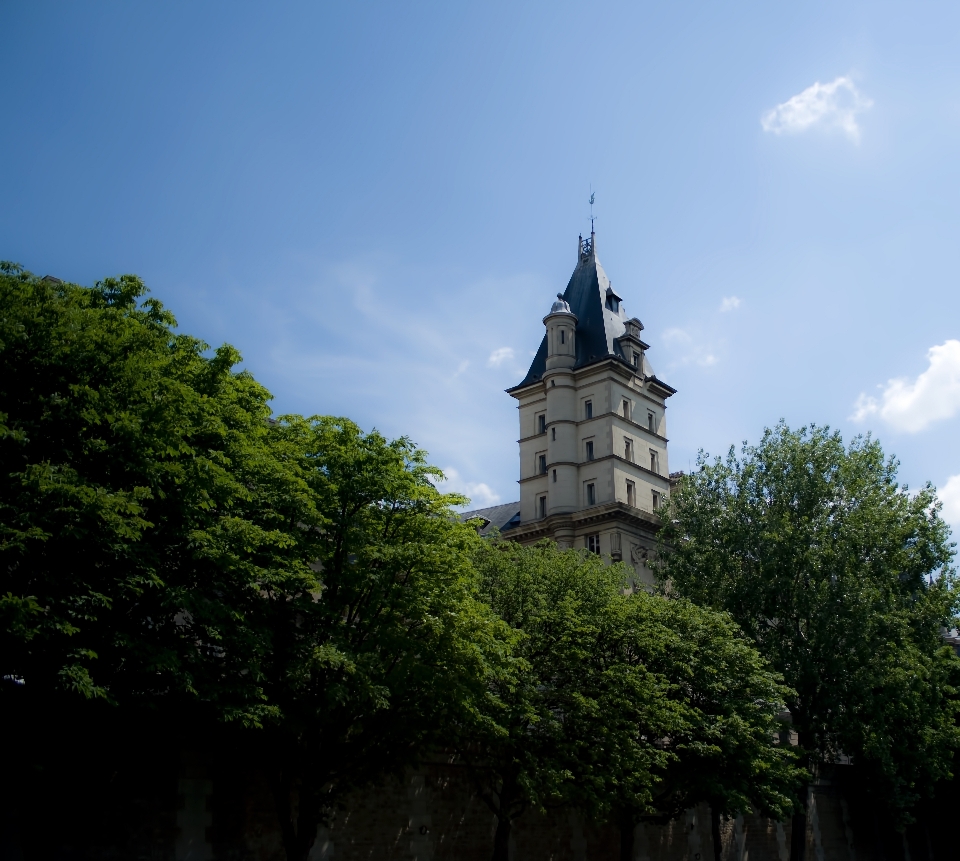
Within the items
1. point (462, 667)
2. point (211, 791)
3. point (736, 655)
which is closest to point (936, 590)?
point (736, 655)

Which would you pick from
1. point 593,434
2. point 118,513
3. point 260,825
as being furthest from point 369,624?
point 593,434

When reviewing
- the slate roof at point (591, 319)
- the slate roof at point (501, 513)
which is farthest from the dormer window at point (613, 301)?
the slate roof at point (501, 513)

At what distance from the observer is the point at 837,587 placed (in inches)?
1278

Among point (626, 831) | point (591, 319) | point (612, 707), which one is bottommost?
point (626, 831)

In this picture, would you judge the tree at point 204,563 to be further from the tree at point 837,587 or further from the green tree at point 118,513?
the tree at point 837,587

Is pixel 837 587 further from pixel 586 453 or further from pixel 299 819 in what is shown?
pixel 586 453

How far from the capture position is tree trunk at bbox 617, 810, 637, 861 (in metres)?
26.5

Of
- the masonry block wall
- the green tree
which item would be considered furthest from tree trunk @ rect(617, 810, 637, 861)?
the green tree

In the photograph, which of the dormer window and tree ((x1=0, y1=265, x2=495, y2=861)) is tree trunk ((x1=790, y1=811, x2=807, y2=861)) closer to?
tree ((x1=0, y1=265, x2=495, y2=861))

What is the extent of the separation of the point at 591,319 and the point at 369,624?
1790 inches

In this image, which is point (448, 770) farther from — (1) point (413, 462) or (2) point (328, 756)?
(1) point (413, 462)

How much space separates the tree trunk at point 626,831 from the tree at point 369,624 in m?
8.65

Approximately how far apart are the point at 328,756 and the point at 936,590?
25.2 meters

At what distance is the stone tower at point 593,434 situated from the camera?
56.4m
